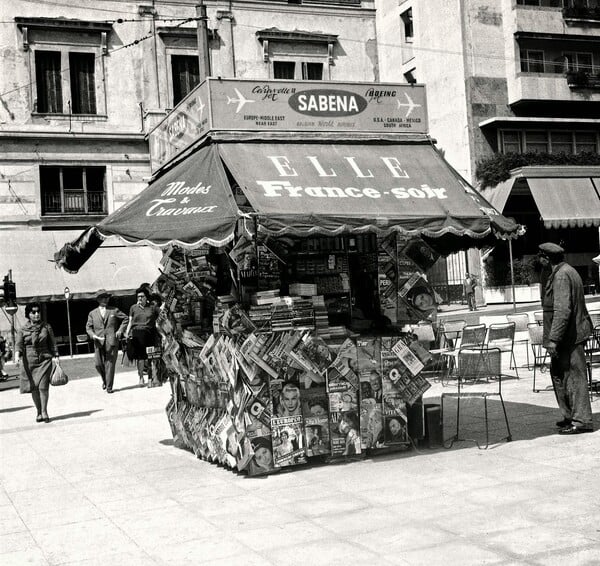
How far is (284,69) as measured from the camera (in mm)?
31812

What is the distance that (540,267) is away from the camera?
8.67 m

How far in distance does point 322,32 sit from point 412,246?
2522 cm

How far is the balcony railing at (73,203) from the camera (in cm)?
2891

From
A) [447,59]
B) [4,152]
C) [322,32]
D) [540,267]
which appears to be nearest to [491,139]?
[447,59]

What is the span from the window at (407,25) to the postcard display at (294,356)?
3672 cm

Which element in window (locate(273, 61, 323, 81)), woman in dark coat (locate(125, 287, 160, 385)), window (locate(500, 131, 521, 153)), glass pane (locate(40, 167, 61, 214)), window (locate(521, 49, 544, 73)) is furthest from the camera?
window (locate(500, 131, 521, 153))

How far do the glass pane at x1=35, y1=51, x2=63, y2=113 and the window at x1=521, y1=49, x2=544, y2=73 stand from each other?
2081 centimetres

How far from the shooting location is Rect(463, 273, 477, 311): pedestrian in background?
112 ft

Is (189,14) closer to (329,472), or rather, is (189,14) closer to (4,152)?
(4,152)

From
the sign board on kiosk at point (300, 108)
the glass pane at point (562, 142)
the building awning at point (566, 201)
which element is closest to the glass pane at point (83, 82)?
the building awning at point (566, 201)

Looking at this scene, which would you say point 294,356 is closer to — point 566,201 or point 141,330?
point 141,330

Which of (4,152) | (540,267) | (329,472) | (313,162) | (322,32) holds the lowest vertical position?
(329,472)

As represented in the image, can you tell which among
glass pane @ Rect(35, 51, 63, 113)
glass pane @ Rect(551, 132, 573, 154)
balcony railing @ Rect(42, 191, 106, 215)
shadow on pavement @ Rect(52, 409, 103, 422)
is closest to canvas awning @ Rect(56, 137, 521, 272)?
shadow on pavement @ Rect(52, 409, 103, 422)

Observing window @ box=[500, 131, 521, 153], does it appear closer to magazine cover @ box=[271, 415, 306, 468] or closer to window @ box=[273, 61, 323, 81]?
window @ box=[273, 61, 323, 81]
